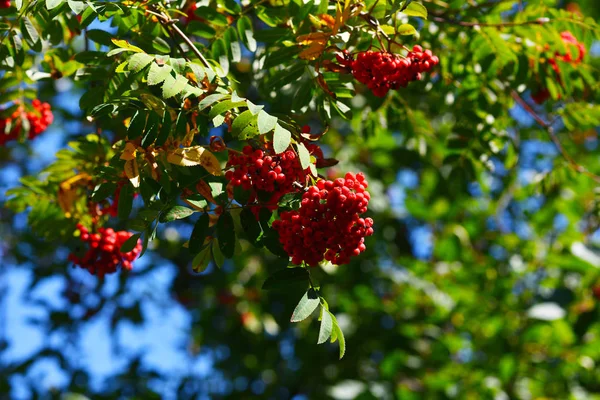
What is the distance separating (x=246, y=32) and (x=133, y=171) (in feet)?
2.99

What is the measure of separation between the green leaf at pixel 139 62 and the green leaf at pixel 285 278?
715 millimetres

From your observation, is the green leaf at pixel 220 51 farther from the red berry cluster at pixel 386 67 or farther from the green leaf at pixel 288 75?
the red berry cluster at pixel 386 67

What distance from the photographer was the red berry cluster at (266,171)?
6.62ft

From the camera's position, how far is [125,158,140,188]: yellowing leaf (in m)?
2.13

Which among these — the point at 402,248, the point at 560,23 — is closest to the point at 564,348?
the point at 402,248

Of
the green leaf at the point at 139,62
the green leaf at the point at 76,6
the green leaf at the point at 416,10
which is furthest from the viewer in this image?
the green leaf at the point at 416,10

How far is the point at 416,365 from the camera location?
18.6 ft

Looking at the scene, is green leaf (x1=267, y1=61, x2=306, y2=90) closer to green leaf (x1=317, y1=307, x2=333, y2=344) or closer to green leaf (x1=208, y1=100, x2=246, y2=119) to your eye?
green leaf (x1=208, y1=100, x2=246, y2=119)

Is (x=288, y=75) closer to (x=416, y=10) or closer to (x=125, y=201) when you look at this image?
(x=416, y=10)

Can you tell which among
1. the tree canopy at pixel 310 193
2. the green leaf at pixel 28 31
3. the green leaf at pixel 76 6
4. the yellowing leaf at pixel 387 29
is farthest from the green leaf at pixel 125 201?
the yellowing leaf at pixel 387 29

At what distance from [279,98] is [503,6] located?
110cm

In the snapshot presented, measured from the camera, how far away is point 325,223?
1.93m

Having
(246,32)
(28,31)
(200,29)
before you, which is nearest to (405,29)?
(246,32)

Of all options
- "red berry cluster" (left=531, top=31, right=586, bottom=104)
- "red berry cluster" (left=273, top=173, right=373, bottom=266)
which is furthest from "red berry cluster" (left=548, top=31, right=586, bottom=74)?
"red berry cluster" (left=273, top=173, right=373, bottom=266)
